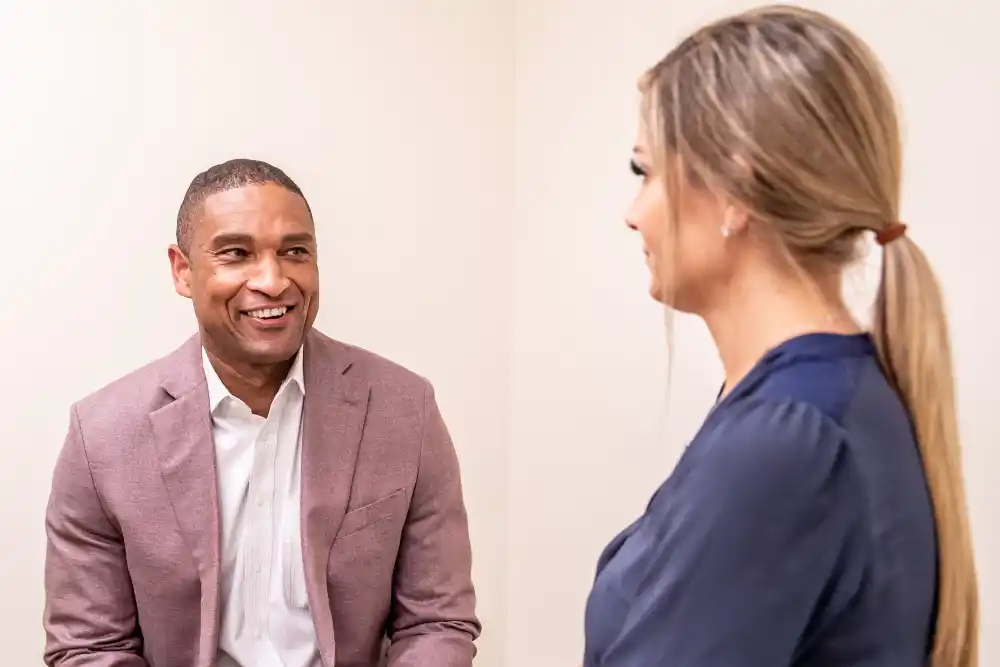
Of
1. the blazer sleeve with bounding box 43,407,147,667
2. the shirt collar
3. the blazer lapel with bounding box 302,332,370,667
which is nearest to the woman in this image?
the blazer lapel with bounding box 302,332,370,667

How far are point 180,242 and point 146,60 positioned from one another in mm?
540

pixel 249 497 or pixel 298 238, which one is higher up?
pixel 298 238

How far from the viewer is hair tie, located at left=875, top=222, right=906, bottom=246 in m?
0.90

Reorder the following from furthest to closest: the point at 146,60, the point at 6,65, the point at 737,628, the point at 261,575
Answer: the point at 146,60 → the point at 6,65 → the point at 261,575 → the point at 737,628

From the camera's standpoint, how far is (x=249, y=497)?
5.03 feet

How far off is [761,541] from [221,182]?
102 centimetres

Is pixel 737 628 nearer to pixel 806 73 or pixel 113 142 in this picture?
pixel 806 73

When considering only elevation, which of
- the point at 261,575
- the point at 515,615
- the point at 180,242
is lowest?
the point at 515,615

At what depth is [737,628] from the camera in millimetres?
815

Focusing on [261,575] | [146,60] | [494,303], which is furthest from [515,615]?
[146,60]

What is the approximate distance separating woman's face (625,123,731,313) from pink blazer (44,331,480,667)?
755mm

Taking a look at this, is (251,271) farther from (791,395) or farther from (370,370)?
(791,395)

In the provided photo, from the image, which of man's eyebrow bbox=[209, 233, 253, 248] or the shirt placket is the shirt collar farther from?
man's eyebrow bbox=[209, 233, 253, 248]

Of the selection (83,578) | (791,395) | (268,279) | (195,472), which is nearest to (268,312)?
(268,279)
